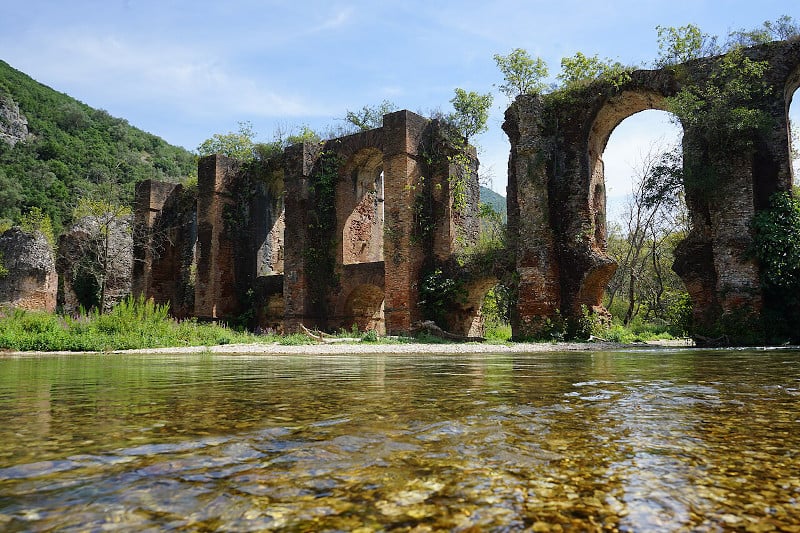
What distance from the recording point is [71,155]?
55562 mm

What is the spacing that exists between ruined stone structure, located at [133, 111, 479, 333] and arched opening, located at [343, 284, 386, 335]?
0.04 m

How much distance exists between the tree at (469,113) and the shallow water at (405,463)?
1719 cm

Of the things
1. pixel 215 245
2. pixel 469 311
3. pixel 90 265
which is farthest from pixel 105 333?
pixel 90 265

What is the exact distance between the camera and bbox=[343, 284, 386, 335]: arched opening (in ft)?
71.2

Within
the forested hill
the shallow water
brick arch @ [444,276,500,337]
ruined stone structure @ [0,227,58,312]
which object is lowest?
the shallow water

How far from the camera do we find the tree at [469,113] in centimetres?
1974

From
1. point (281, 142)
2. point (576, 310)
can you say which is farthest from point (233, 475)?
point (281, 142)

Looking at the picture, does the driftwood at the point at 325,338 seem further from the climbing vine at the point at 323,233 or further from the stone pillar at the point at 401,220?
the climbing vine at the point at 323,233

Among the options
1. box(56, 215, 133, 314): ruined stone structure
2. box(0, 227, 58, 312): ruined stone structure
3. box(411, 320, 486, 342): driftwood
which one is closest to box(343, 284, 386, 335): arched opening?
box(411, 320, 486, 342): driftwood

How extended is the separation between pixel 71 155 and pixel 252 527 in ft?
207

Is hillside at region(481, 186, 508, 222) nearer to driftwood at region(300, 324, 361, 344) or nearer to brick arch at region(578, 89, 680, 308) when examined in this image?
brick arch at region(578, 89, 680, 308)

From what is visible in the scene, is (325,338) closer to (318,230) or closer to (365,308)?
(365,308)

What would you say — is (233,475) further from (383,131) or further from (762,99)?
(383,131)

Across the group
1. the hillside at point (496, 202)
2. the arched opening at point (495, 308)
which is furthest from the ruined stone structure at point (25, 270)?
the hillside at point (496, 202)
